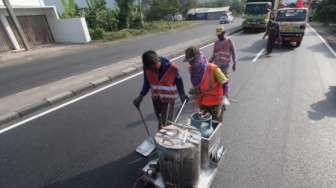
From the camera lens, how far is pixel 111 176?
325 cm

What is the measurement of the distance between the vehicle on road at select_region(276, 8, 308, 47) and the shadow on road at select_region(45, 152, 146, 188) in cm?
1122

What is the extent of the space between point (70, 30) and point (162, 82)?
737 inches

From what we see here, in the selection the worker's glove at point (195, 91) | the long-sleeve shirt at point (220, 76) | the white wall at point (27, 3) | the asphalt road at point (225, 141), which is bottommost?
the asphalt road at point (225, 141)

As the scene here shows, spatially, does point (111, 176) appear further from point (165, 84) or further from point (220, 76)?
point (220, 76)

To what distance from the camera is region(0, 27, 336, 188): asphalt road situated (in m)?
3.15

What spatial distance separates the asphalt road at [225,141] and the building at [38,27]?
14051 mm

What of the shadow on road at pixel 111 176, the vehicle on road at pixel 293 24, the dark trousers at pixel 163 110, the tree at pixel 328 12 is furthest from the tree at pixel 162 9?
the shadow on road at pixel 111 176

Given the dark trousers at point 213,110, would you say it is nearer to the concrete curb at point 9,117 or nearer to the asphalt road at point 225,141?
the asphalt road at point 225,141

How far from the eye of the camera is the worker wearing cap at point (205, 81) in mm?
2988

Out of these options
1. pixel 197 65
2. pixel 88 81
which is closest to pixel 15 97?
pixel 88 81

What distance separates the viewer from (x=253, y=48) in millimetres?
12047

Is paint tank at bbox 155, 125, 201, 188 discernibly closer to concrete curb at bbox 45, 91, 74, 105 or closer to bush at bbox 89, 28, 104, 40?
concrete curb at bbox 45, 91, 74, 105

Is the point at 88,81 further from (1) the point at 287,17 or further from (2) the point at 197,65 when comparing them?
(1) the point at 287,17

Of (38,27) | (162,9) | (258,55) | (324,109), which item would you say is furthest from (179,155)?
(162,9)
